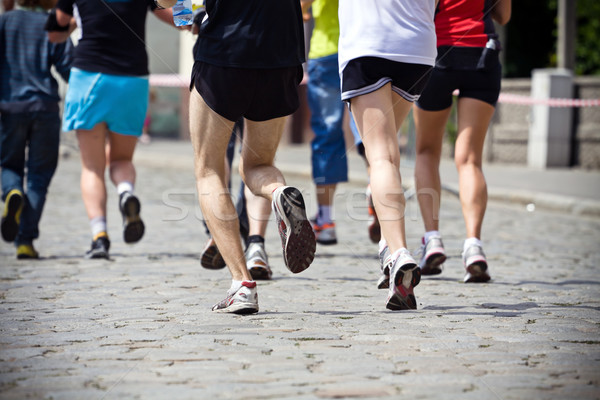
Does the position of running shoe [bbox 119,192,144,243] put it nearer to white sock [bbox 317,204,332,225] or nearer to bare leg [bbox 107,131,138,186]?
bare leg [bbox 107,131,138,186]

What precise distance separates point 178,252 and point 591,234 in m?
3.50

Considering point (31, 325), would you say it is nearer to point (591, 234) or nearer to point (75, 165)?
point (591, 234)

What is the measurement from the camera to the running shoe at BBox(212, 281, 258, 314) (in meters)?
4.09

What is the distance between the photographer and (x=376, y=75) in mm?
4262

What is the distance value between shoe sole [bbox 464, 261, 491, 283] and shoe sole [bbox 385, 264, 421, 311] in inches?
46.0

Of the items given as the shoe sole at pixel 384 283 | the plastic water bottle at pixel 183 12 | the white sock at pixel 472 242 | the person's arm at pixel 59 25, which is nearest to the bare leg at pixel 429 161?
the white sock at pixel 472 242

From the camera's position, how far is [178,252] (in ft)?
21.1

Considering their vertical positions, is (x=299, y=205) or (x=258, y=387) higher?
(x=299, y=205)

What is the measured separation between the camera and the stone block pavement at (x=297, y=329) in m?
2.99

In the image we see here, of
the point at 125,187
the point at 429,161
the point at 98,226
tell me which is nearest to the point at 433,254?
the point at 429,161

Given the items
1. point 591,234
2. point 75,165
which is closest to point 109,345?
point 591,234

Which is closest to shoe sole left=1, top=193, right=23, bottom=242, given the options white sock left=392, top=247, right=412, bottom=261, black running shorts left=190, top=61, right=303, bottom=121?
black running shorts left=190, top=61, right=303, bottom=121

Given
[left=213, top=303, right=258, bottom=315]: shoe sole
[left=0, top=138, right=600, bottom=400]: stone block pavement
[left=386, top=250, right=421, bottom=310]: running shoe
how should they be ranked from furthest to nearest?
[left=213, top=303, right=258, bottom=315]: shoe sole → [left=386, top=250, right=421, bottom=310]: running shoe → [left=0, top=138, right=600, bottom=400]: stone block pavement

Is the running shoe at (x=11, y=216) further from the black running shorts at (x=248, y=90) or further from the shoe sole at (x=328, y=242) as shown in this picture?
the black running shorts at (x=248, y=90)
